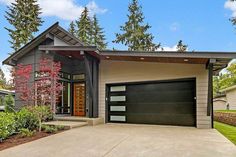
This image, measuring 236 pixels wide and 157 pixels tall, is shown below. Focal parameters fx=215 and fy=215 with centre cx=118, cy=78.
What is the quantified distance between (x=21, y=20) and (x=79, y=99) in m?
18.8

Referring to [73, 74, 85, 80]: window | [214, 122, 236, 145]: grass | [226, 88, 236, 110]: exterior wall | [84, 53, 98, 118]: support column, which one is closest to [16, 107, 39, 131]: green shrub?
[84, 53, 98, 118]: support column

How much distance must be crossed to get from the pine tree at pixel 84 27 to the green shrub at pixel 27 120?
71.6 feet

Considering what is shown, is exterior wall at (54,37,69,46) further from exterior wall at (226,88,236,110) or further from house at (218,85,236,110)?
exterior wall at (226,88,236,110)

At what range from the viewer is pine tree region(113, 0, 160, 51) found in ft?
90.6

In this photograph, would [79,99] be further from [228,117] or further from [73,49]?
[228,117]

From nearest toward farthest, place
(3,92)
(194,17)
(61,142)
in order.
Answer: (61,142) → (3,92) → (194,17)

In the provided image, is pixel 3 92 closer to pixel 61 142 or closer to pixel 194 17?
pixel 61 142

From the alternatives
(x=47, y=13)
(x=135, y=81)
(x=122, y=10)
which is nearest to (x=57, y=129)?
(x=135, y=81)

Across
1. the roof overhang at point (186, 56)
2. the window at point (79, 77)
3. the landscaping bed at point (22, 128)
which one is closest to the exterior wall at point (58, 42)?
the window at point (79, 77)

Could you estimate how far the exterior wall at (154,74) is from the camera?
922 centimetres

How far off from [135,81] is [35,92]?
4.72 m

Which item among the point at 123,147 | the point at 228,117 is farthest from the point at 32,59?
the point at 228,117

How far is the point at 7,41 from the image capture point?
88.6 feet

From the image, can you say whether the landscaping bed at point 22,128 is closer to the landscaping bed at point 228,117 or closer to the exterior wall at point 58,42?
the exterior wall at point 58,42
